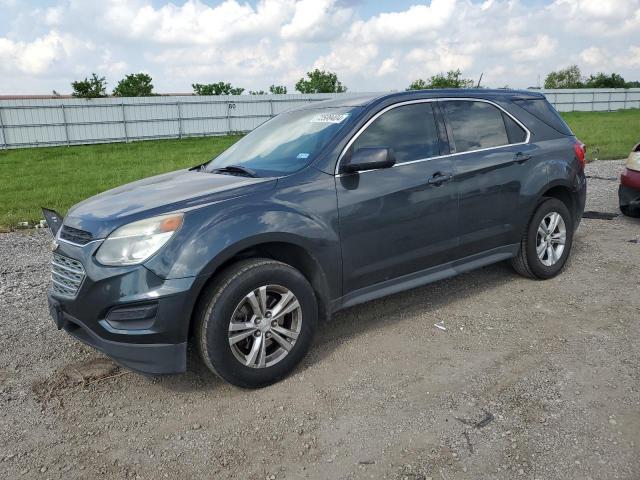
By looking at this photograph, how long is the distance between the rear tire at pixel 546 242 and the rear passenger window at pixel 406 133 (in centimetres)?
138

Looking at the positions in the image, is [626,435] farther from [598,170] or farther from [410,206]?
[598,170]

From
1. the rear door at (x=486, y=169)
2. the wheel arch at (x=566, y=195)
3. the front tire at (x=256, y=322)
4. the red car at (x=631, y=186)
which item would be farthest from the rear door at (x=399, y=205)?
the red car at (x=631, y=186)

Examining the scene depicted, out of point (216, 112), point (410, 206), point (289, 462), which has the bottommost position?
point (289, 462)

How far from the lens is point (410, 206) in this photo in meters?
4.04

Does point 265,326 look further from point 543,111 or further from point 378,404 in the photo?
point 543,111

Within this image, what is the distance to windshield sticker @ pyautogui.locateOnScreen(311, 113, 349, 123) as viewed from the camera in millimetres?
4042

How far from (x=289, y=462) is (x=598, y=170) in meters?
12.2

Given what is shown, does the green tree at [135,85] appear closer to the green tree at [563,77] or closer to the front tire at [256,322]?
the front tire at [256,322]

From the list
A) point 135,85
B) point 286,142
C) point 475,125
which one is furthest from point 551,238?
point 135,85

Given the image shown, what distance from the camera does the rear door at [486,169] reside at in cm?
443

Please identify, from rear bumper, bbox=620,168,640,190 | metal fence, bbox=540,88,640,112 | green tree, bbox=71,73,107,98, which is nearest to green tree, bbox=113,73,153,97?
green tree, bbox=71,73,107,98

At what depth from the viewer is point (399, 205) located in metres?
3.97

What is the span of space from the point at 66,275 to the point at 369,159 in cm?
203

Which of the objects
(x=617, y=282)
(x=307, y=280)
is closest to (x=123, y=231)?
(x=307, y=280)
